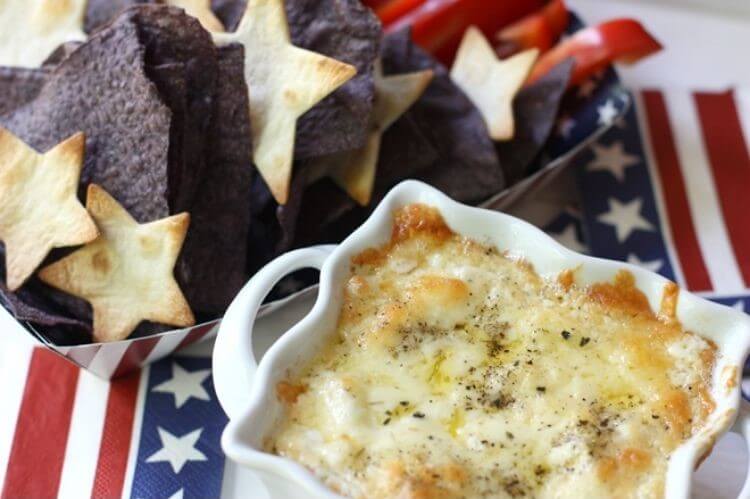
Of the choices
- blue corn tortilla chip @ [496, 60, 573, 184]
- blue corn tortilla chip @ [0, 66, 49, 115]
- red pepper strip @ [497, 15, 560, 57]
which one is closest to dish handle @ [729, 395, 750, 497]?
blue corn tortilla chip @ [496, 60, 573, 184]

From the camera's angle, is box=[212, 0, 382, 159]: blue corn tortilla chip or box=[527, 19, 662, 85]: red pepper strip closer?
box=[212, 0, 382, 159]: blue corn tortilla chip

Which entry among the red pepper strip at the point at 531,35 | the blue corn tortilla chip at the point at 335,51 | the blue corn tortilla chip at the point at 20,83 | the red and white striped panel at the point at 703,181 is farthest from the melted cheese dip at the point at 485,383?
the red pepper strip at the point at 531,35

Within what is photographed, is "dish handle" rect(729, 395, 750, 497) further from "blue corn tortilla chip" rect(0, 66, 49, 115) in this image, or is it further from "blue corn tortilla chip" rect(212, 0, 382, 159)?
"blue corn tortilla chip" rect(0, 66, 49, 115)

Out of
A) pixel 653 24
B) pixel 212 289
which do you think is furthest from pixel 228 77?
pixel 653 24

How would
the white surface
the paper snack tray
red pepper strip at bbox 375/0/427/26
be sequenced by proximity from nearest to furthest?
the paper snack tray
the white surface
red pepper strip at bbox 375/0/427/26

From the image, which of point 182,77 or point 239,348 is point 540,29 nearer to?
point 182,77

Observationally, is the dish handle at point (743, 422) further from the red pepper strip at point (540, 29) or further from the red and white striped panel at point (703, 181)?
the red pepper strip at point (540, 29)

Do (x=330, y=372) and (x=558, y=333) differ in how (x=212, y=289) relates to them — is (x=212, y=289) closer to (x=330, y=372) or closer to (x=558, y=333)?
(x=330, y=372)
